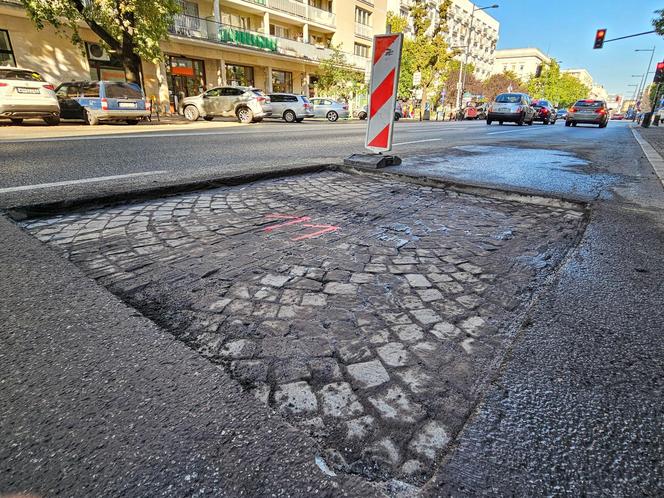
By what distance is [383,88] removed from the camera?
4.91m

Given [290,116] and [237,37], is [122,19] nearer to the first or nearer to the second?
[290,116]

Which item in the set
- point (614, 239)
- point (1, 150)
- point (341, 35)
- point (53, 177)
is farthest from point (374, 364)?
point (341, 35)

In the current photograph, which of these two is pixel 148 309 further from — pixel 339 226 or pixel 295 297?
pixel 339 226

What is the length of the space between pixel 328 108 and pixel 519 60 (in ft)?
298

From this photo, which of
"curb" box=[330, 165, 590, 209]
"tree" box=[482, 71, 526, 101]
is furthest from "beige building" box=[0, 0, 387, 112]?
"tree" box=[482, 71, 526, 101]

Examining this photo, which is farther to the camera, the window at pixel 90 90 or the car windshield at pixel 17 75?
the window at pixel 90 90

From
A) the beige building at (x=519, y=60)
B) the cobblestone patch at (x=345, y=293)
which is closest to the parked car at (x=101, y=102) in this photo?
the cobblestone patch at (x=345, y=293)

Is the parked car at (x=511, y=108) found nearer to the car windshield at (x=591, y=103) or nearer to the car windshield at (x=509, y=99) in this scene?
the car windshield at (x=509, y=99)

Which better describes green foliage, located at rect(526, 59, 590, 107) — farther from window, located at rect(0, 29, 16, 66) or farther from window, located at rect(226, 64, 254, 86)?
window, located at rect(0, 29, 16, 66)

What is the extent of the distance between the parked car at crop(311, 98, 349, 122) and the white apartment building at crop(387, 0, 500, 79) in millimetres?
32467

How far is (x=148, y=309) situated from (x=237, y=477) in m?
0.98

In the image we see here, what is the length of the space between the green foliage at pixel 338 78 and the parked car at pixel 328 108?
626 cm

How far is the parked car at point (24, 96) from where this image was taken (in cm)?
1132

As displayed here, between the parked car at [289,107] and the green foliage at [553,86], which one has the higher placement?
the green foliage at [553,86]
